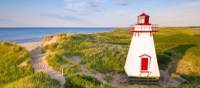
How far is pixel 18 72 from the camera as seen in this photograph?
872 inches

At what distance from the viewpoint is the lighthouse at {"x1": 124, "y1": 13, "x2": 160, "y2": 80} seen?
2420 cm

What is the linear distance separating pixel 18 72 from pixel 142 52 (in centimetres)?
1073

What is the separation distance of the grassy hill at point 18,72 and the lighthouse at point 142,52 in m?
A: 8.96

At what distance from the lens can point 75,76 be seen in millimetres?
20781

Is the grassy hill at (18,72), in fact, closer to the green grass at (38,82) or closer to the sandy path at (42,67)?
the green grass at (38,82)

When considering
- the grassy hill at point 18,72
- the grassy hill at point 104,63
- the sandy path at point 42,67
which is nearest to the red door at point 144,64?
the grassy hill at point 104,63

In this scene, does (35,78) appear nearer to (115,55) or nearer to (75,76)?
(75,76)

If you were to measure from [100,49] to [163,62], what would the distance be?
8.14 meters

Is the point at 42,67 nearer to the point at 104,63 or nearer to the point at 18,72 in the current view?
the point at 18,72

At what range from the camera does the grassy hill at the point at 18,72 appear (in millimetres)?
18094

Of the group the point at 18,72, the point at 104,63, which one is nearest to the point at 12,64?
the point at 18,72

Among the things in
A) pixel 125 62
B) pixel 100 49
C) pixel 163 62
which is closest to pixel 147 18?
pixel 125 62

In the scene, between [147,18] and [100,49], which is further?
[100,49]

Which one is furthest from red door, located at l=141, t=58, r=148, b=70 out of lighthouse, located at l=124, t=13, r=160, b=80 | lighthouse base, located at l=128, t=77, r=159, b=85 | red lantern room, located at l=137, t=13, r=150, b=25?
red lantern room, located at l=137, t=13, r=150, b=25
